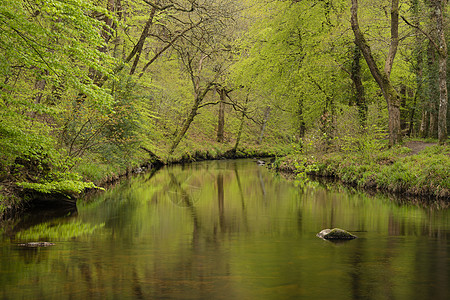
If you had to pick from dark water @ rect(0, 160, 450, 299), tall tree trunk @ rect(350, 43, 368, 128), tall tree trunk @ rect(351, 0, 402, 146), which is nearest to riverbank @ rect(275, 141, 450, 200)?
tall tree trunk @ rect(351, 0, 402, 146)

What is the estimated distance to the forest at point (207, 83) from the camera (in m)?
10.3

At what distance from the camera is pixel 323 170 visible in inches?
915

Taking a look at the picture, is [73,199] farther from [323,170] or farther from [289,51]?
A: [289,51]

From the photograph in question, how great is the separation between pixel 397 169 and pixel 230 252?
404 inches

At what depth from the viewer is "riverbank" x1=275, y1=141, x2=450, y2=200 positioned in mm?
14992

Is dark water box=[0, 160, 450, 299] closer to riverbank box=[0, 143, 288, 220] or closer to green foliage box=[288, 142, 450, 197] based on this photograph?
riverbank box=[0, 143, 288, 220]

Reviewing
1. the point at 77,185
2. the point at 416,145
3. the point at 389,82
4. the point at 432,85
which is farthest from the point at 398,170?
the point at 77,185

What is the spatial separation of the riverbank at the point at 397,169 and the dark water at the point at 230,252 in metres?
1.26

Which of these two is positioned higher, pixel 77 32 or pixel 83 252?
pixel 77 32

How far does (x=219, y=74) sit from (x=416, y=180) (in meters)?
21.1

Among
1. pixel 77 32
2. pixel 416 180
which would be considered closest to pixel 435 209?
pixel 416 180

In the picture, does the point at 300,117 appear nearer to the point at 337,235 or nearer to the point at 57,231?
the point at 337,235

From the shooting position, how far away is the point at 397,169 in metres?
16.8

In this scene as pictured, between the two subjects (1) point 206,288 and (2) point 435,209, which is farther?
(2) point 435,209
